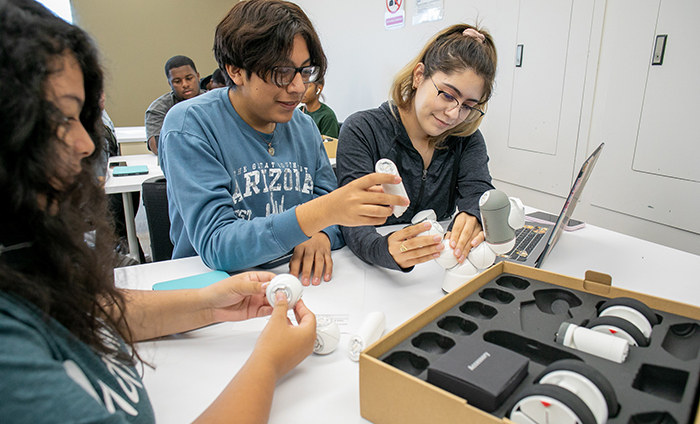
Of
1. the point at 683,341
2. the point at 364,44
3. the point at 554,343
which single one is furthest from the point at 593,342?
the point at 364,44

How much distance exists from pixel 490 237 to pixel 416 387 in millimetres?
473

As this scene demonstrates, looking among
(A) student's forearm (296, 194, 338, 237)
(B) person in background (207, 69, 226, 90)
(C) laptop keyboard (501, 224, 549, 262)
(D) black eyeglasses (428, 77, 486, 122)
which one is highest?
(B) person in background (207, 69, 226, 90)

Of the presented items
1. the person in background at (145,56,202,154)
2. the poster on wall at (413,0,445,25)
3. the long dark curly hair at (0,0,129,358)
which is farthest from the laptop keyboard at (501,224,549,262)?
the person in background at (145,56,202,154)

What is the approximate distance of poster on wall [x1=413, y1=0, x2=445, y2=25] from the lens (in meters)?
2.82

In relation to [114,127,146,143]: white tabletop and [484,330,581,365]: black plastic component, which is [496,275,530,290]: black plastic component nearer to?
[484,330,581,365]: black plastic component

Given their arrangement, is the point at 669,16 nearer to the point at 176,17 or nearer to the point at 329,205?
the point at 329,205

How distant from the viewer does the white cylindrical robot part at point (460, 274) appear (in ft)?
3.06

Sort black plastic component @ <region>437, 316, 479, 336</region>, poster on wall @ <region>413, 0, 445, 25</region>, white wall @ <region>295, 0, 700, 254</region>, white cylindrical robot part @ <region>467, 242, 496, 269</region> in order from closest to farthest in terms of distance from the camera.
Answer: black plastic component @ <region>437, 316, 479, 336</region> → white cylindrical robot part @ <region>467, 242, 496, 269</region> → white wall @ <region>295, 0, 700, 254</region> → poster on wall @ <region>413, 0, 445, 25</region>

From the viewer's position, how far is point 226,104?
119 centimetres

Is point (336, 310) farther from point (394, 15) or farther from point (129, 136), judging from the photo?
point (129, 136)

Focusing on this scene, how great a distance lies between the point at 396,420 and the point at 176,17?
560 cm

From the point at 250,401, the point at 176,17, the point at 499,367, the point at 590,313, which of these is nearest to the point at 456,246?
the point at 590,313

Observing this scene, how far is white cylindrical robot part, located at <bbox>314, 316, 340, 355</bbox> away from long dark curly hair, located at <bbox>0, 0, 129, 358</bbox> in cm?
32

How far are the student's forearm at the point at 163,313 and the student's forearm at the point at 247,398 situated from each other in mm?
225
